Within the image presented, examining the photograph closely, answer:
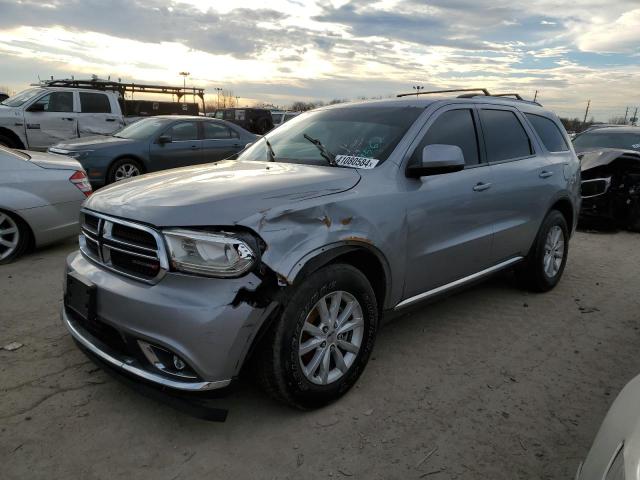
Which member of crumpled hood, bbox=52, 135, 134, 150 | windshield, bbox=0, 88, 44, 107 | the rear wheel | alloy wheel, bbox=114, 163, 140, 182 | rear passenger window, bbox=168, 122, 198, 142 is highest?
windshield, bbox=0, 88, 44, 107

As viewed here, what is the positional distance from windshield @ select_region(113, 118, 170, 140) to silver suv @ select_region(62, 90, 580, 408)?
6.26 meters

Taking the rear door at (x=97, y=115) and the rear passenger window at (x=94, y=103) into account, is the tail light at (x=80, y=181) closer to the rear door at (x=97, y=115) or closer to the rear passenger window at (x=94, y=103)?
the rear door at (x=97, y=115)

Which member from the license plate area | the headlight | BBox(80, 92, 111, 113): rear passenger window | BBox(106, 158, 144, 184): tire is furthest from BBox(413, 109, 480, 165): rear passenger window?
BBox(80, 92, 111, 113): rear passenger window

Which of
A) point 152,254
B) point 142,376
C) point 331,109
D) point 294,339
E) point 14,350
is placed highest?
point 331,109

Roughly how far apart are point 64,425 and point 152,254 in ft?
3.54

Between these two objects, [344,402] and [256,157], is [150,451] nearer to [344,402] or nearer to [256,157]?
[344,402]

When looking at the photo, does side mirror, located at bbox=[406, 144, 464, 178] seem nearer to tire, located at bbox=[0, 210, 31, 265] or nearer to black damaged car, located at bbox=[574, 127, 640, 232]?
tire, located at bbox=[0, 210, 31, 265]

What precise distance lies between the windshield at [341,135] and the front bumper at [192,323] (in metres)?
1.37

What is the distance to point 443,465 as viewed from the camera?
2.41m

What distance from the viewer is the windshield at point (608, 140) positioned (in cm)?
971

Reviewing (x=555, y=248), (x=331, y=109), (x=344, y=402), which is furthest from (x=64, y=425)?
(x=555, y=248)

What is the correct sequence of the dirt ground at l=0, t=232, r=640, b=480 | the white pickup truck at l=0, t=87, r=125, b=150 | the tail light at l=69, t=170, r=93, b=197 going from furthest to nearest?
the white pickup truck at l=0, t=87, r=125, b=150
the tail light at l=69, t=170, r=93, b=197
the dirt ground at l=0, t=232, r=640, b=480

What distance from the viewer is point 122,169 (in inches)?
353

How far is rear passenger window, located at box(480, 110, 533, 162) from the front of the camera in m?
4.01
